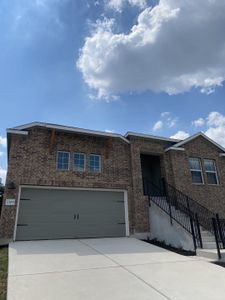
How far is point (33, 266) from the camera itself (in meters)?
5.67

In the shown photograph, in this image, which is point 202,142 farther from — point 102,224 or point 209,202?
point 102,224

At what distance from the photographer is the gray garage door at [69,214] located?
973cm

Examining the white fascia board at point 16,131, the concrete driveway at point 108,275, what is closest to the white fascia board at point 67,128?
the white fascia board at point 16,131

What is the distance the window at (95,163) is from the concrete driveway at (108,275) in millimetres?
4310

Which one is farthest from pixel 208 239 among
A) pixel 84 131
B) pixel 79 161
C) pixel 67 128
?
pixel 67 128

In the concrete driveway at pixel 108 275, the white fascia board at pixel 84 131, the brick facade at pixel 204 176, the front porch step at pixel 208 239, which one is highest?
the white fascia board at pixel 84 131

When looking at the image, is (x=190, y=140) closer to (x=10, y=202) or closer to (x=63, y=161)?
(x=63, y=161)

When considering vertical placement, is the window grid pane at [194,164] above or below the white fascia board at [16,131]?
below

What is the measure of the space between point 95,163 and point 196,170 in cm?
609

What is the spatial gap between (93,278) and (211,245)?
508 centimetres

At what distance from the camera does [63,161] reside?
11.0 m

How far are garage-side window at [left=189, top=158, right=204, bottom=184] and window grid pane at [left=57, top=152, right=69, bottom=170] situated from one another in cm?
714

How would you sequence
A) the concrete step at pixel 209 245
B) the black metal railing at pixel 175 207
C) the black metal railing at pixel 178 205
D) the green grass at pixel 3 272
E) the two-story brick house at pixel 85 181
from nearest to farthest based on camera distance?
1. the green grass at pixel 3 272
2. the concrete step at pixel 209 245
3. the black metal railing at pixel 175 207
4. the two-story brick house at pixel 85 181
5. the black metal railing at pixel 178 205

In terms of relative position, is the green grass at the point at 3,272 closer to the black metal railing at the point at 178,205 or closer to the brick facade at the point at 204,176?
the black metal railing at the point at 178,205
